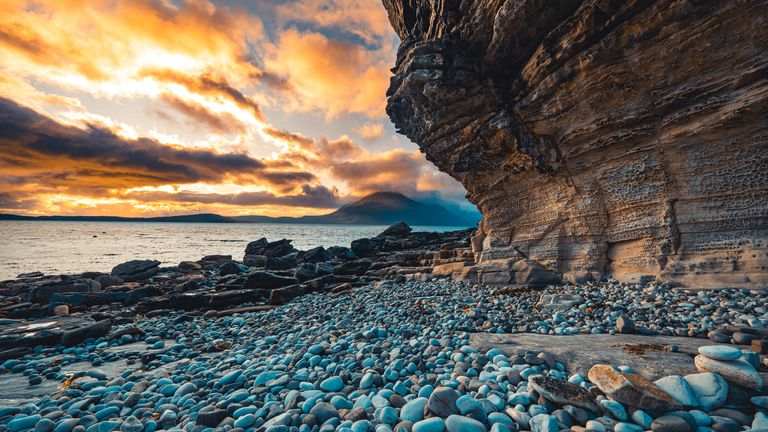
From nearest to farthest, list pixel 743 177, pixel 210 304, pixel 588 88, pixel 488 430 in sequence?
pixel 488 430, pixel 743 177, pixel 588 88, pixel 210 304

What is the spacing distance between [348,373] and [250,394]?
1314 mm

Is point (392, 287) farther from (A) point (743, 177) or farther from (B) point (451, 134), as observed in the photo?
(A) point (743, 177)

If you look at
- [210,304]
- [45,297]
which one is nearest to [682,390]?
[210,304]

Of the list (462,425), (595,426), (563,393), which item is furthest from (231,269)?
(595,426)

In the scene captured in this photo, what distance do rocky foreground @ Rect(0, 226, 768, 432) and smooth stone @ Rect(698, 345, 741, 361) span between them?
0.05ft

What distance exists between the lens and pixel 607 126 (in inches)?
373

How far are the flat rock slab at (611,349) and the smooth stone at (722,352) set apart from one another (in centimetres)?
32

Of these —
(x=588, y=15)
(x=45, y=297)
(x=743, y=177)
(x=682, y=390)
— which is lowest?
(x=45, y=297)

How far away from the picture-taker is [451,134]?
1323 cm

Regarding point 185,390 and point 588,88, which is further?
point 588,88

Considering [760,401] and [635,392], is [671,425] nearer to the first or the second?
[635,392]

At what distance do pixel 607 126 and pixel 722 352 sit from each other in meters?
7.94

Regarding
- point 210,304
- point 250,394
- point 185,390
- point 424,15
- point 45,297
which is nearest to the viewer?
point 250,394

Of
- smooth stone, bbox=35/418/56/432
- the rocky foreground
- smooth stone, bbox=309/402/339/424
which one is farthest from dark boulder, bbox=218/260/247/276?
smooth stone, bbox=309/402/339/424
